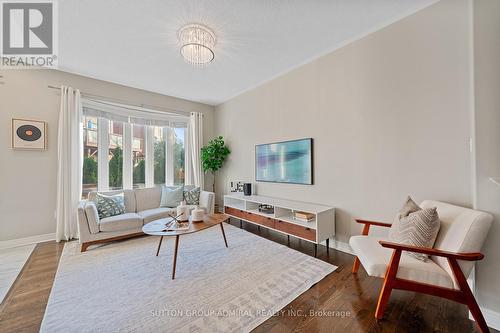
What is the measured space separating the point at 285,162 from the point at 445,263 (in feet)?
7.30

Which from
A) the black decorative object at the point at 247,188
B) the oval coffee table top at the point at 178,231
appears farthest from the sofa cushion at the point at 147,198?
the black decorative object at the point at 247,188

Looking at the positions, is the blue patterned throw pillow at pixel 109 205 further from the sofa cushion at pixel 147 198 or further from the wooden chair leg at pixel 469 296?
the wooden chair leg at pixel 469 296

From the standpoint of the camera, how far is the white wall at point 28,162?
2854mm

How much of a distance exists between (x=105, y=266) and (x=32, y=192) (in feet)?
6.55

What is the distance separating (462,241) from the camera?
1.39m

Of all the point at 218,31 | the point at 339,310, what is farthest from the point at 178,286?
the point at 218,31

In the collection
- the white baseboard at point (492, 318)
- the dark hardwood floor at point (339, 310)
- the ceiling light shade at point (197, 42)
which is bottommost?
the dark hardwood floor at point (339, 310)

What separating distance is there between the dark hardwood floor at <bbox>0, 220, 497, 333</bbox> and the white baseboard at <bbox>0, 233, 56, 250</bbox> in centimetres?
122

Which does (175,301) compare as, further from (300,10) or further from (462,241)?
(300,10)

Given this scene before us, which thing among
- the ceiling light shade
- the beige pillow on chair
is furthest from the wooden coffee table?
the ceiling light shade

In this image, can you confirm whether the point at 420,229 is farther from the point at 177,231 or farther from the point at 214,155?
the point at 214,155

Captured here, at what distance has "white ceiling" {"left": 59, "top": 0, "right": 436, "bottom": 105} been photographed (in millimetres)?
1946

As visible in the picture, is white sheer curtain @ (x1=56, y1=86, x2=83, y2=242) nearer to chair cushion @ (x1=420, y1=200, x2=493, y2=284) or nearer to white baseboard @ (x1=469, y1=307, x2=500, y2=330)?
chair cushion @ (x1=420, y1=200, x2=493, y2=284)

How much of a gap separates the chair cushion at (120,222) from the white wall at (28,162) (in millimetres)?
1146
